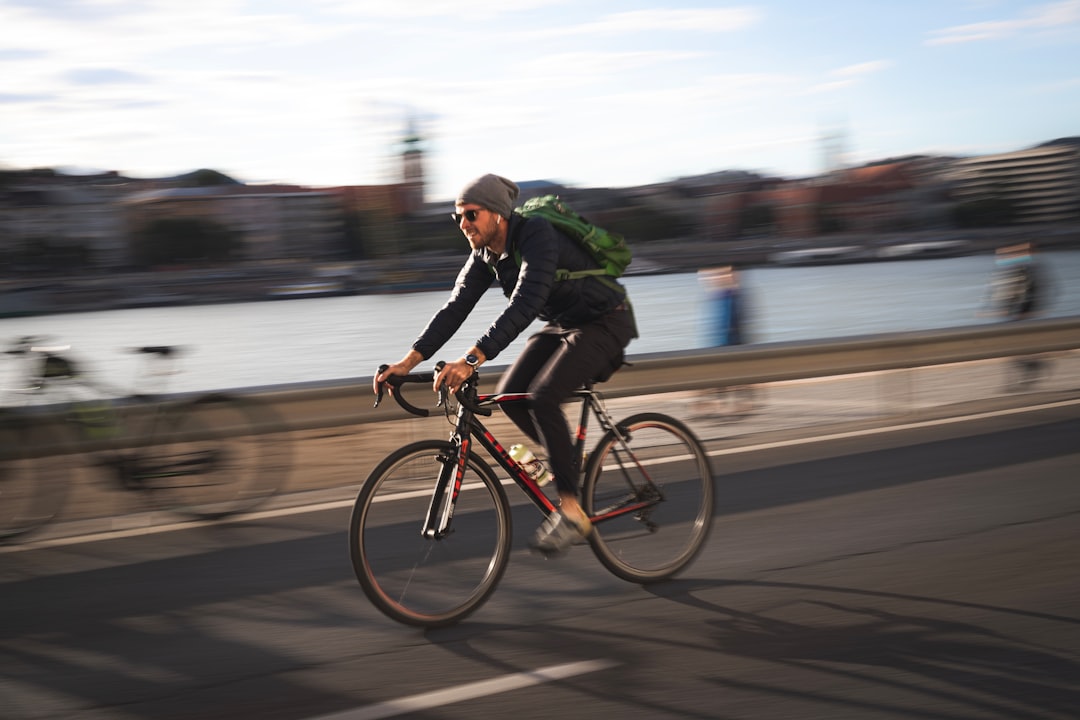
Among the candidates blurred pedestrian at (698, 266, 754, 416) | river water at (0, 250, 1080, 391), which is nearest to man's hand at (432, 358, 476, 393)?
blurred pedestrian at (698, 266, 754, 416)

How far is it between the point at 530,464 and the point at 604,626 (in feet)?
2.36

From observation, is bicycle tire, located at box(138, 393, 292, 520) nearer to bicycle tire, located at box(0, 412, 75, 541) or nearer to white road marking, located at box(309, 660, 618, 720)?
bicycle tire, located at box(0, 412, 75, 541)

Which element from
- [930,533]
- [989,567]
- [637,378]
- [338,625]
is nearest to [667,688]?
[338,625]

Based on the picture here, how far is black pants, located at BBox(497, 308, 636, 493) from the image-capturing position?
4816 mm

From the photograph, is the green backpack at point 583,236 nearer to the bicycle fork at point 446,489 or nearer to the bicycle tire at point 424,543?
the bicycle fork at point 446,489

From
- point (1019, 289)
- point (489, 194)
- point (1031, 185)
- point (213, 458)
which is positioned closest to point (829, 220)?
point (1031, 185)

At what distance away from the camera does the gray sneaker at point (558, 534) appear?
16.0ft

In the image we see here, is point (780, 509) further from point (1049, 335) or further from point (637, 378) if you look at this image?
point (1049, 335)

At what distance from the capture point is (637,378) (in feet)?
29.9

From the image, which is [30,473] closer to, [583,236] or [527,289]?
[527,289]

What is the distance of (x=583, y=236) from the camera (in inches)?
190

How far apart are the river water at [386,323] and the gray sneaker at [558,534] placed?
8.80 metres

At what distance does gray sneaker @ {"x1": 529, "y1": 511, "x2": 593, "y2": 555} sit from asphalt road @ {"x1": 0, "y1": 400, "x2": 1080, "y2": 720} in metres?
0.24

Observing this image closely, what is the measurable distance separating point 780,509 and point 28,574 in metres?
3.89
